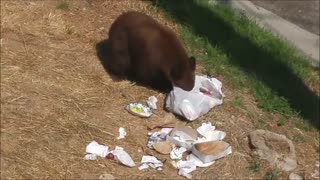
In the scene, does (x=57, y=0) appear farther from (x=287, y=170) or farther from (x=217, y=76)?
(x=287, y=170)

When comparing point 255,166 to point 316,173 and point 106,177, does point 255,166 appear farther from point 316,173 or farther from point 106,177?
point 106,177

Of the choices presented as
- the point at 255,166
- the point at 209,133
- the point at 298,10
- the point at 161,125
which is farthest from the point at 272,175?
the point at 298,10

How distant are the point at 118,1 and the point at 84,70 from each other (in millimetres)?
1404

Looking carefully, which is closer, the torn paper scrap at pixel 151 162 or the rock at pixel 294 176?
the torn paper scrap at pixel 151 162

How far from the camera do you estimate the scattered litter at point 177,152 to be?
18.1ft

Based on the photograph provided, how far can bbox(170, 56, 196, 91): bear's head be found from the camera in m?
6.10

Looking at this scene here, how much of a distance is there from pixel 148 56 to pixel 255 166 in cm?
132

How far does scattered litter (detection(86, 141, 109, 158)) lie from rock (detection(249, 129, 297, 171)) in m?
1.19

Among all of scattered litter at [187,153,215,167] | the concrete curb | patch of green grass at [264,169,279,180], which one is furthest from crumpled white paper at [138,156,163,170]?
the concrete curb

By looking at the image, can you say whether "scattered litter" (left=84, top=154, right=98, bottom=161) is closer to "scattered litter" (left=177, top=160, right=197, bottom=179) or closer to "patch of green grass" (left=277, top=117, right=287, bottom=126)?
"scattered litter" (left=177, top=160, right=197, bottom=179)

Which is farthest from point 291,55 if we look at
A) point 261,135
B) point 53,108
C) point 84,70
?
point 53,108

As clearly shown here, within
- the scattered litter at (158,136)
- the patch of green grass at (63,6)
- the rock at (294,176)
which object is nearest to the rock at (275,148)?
the rock at (294,176)

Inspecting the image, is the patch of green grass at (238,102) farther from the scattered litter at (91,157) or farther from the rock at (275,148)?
the scattered litter at (91,157)

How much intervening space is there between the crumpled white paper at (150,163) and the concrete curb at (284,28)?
2.62 meters
